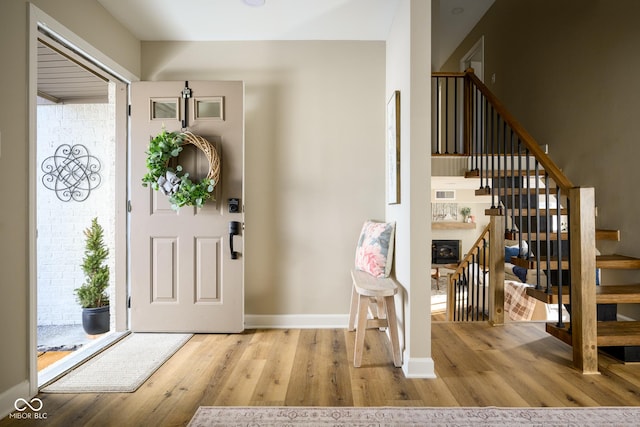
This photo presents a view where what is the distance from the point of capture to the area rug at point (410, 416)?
5.92ft

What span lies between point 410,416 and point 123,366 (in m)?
1.94

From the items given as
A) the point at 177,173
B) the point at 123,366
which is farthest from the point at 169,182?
the point at 123,366

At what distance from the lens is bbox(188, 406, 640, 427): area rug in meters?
1.80

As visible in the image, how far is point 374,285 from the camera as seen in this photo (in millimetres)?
2531

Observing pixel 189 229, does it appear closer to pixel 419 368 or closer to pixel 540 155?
pixel 419 368

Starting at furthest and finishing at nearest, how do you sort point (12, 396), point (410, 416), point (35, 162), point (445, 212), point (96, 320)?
1. point (445, 212)
2. point (96, 320)
3. point (35, 162)
4. point (12, 396)
5. point (410, 416)

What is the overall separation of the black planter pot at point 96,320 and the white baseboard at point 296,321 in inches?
61.6

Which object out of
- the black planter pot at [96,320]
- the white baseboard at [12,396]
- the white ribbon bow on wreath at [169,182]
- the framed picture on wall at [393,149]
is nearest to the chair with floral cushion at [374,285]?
the framed picture on wall at [393,149]

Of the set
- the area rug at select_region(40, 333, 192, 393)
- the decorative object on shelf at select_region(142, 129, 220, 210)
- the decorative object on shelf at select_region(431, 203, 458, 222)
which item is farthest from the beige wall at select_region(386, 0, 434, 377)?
the decorative object on shelf at select_region(431, 203, 458, 222)

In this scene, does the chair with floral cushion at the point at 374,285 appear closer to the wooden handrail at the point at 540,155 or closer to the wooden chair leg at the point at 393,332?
the wooden chair leg at the point at 393,332

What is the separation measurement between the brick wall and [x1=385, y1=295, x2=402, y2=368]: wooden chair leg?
3.27m

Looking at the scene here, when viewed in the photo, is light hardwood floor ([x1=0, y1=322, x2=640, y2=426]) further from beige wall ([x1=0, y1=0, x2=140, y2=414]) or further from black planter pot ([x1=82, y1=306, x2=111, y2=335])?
black planter pot ([x1=82, y1=306, x2=111, y2=335])

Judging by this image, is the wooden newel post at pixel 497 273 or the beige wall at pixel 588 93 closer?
the beige wall at pixel 588 93

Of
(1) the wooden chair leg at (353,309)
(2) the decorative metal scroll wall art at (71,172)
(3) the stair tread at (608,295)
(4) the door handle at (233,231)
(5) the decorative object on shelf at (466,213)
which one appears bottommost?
(1) the wooden chair leg at (353,309)
